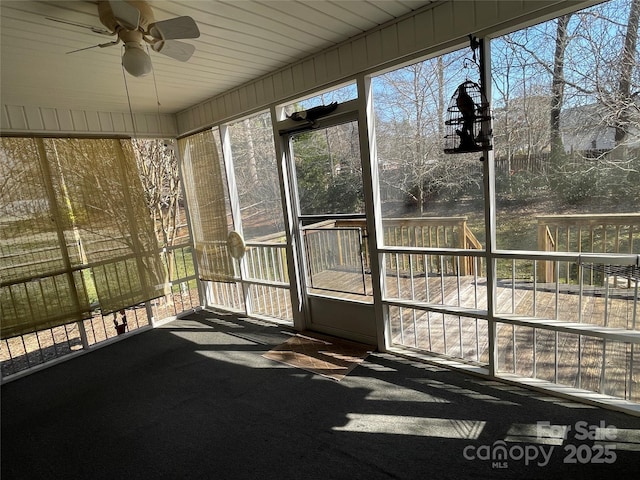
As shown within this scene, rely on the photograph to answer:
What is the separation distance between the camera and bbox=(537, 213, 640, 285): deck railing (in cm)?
200

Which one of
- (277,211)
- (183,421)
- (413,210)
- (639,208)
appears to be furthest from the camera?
(277,211)

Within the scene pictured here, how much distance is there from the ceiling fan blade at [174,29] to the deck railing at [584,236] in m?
2.36

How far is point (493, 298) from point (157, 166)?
5008mm

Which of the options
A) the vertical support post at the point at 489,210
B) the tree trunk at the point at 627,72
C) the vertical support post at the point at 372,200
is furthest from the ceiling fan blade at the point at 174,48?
the tree trunk at the point at 627,72

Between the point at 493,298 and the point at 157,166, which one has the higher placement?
the point at 157,166

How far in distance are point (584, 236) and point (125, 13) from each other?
2.82 metres

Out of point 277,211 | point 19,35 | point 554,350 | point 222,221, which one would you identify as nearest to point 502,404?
point 554,350

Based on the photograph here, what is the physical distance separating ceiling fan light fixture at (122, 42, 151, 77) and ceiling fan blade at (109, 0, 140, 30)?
11 centimetres

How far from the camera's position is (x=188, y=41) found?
239 cm

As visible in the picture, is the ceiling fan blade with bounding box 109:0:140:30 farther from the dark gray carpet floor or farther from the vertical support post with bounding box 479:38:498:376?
the dark gray carpet floor

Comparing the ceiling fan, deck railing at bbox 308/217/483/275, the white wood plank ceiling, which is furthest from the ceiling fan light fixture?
deck railing at bbox 308/217/483/275

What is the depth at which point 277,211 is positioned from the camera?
380 cm

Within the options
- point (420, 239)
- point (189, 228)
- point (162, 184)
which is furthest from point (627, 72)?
point (162, 184)

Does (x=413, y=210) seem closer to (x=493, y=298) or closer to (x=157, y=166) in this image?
(x=493, y=298)
